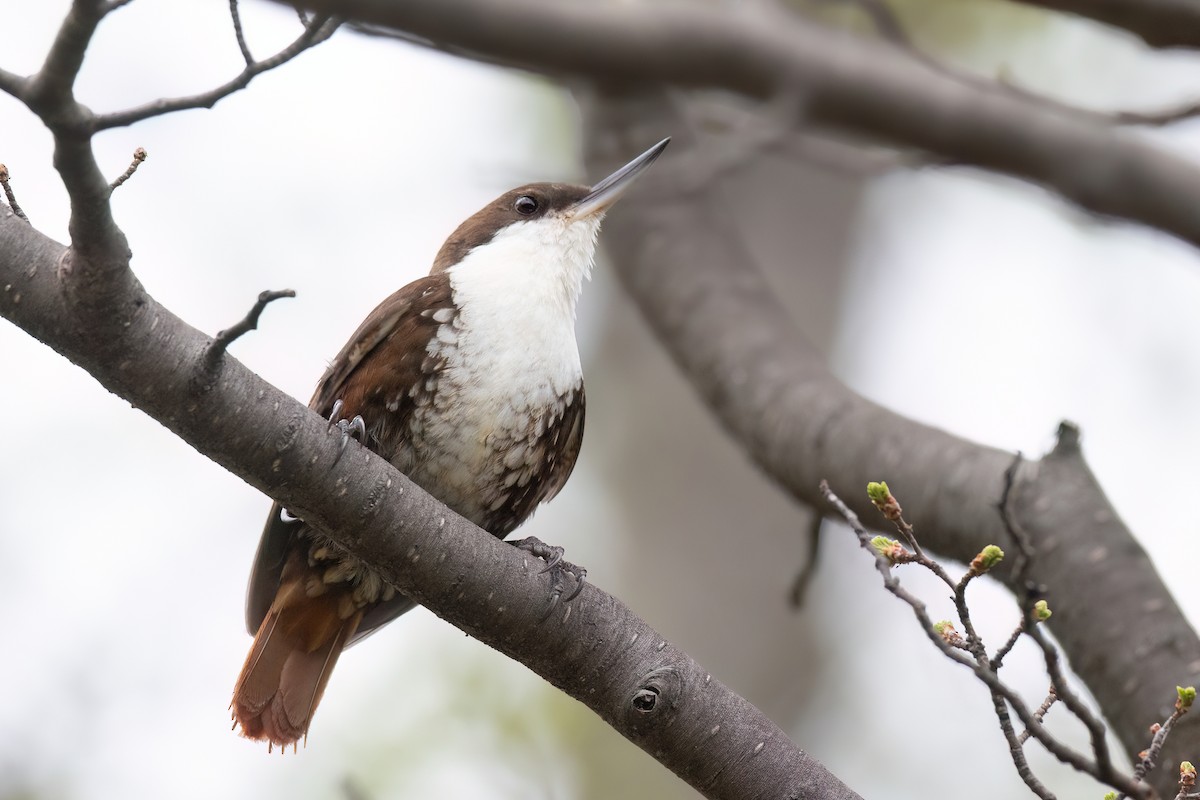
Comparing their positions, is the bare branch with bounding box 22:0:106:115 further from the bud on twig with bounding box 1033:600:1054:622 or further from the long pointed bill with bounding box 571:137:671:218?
the long pointed bill with bounding box 571:137:671:218

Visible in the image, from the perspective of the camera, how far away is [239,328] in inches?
76.4

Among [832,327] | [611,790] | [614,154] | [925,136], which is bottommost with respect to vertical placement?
[611,790]

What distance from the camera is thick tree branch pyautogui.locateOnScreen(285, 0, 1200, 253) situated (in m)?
3.18

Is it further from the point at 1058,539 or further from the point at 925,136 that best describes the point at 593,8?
the point at 1058,539

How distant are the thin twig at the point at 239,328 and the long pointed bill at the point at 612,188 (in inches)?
78.2

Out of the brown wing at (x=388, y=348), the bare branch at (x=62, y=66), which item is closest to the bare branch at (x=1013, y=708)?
the bare branch at (x=62, y=66)

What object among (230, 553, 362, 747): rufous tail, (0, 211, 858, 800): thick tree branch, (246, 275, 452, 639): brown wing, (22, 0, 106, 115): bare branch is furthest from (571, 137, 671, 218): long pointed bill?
(22, 0, 106, 115): bare branch

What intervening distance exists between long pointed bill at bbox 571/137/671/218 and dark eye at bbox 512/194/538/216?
0.12 meters

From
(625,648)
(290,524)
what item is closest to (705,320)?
(290,524)

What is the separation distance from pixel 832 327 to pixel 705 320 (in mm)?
1673

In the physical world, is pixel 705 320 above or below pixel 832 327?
above

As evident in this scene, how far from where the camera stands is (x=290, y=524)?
3.10m

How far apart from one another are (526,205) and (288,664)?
154 cm

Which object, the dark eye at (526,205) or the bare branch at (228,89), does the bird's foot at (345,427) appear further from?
the dark eye at (526,205)
